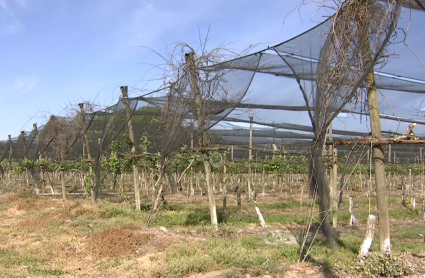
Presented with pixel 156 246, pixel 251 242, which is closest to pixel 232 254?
pixel 251 242

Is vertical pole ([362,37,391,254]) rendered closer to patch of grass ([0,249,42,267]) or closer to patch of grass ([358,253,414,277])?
patch of grass ([358,253,414,277])

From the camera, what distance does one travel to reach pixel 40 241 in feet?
23.2

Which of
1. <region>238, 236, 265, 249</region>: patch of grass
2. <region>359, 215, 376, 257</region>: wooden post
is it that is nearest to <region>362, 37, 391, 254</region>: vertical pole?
<region>359, 215, 376, 257</region>: wooden post

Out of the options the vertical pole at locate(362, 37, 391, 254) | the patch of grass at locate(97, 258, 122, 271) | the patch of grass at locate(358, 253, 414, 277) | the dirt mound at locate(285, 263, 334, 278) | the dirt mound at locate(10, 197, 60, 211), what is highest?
the vertical pole at locate(362, 37, 391, 254)

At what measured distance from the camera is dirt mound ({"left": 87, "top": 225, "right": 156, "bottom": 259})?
20.0 feet

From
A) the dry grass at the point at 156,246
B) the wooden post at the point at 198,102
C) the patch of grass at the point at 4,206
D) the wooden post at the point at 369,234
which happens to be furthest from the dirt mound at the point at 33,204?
the wooden post at the point at 369,234

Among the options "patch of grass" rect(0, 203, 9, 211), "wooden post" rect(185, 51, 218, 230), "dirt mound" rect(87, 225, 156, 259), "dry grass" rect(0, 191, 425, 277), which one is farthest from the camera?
"patch of grass" rect(0, 203, 9, 211)

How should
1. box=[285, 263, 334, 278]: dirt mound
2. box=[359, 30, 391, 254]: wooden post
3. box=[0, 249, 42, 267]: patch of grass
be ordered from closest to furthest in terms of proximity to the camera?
box=[285, 263, 334, 278]: dirt mound → box=[359, 30, 391, 254]: wooden post → box=[0, 249, 42, 267]: patch of grass

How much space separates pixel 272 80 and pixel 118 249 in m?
4.56

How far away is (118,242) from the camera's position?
6379 mm

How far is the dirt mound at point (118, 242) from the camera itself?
239 inches

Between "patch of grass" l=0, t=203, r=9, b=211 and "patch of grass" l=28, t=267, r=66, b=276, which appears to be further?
"patch of grass" l=0, t=203, r=9, b=211

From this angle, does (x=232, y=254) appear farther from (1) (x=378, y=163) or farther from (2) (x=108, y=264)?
(1) (x=378, y=163)

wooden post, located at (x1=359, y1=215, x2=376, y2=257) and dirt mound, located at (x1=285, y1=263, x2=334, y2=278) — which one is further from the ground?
wooden post, located at (x1=359, y1=215, x2=376, y2=257)
